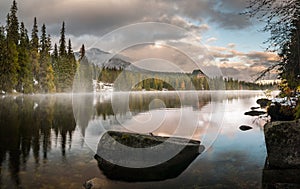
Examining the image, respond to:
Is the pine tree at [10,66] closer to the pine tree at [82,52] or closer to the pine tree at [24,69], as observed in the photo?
the pine tree at [24,69]

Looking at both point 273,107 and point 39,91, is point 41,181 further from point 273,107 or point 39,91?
point 39,91

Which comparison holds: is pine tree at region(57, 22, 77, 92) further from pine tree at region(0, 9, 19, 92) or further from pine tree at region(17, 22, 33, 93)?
pine tree at region(0, 9, 19, 92)

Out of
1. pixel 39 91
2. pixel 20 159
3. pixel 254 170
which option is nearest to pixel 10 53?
pixel 39 91

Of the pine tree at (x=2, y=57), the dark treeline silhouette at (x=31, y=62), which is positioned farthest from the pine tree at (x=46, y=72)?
the pine tree at (x=2, y=57)

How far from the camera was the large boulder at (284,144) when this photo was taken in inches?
363

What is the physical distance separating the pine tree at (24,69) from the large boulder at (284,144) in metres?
67.3

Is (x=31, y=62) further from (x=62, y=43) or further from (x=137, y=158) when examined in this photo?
(x=137, y=158)

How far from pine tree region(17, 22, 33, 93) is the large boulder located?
67273 millimetres

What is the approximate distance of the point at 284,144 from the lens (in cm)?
934

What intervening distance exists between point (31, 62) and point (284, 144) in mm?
74500

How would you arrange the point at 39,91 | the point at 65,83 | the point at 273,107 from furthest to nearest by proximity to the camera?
1. the point at 65,83
2. the point at 39,91
3. the point at 273,107

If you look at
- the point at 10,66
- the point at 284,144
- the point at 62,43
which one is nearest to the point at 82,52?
the point at 62,43

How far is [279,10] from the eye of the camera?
801 centimetres

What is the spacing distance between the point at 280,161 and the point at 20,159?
10850 mm
